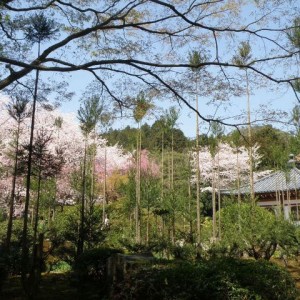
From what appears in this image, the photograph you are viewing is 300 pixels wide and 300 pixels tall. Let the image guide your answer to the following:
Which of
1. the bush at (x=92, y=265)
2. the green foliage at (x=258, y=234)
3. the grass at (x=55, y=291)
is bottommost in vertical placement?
the grass at (x=55, y=291)

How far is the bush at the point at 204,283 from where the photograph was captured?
382cm

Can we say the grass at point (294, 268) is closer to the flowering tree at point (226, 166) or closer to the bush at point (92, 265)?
the bush at point (92, 265)

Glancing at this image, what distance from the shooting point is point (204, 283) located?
3887 millimetres

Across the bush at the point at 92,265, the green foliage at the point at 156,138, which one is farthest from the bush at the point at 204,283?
the green foliage at the point at 156,138

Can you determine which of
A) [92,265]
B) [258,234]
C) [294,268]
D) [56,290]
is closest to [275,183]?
[294,268]

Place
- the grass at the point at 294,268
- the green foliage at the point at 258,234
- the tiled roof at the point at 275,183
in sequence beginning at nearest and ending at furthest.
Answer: the green foliage at the point at 258,234 → the grass at the point at 294,268 → the tiled roof at the point at 275,183

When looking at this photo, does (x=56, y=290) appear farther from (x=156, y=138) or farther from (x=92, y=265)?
(x=156, y=138)

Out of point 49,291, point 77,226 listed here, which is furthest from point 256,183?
point 49,291

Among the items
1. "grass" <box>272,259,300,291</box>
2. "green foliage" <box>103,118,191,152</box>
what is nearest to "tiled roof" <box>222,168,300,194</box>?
"green foliage" <box>103,118,191,152</box>

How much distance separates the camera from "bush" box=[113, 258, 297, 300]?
3822mm

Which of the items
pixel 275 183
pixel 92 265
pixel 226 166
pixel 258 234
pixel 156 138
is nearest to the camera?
pixel 92 265

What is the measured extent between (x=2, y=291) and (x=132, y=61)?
4.53 meters

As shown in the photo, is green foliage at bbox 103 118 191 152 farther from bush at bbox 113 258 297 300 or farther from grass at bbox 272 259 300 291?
grass at bbox 272 259 300 291

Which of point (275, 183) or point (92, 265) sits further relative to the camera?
point (275, 183)
